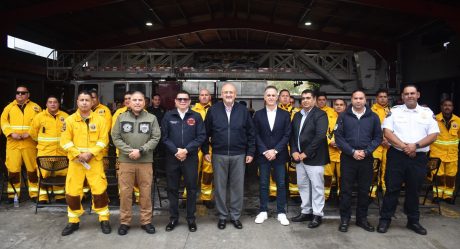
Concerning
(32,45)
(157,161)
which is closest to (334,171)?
(157,161)

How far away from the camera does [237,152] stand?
177 inches

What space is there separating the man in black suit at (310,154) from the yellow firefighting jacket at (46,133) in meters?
3.69

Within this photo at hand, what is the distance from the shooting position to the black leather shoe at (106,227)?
4.26 metres

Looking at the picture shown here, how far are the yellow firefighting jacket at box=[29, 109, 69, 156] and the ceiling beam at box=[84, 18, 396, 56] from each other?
10630 mm

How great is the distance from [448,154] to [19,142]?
7075 millimetres

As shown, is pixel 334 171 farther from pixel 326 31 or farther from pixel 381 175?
pixel 326 31

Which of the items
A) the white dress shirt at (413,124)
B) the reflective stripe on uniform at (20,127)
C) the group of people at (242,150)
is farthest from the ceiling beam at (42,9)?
the white dress shirt at (413,124)

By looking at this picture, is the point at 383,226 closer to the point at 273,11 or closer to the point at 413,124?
the point at 413,124

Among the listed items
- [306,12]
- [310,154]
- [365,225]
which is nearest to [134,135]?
[310,154]

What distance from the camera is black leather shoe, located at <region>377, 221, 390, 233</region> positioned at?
431cm

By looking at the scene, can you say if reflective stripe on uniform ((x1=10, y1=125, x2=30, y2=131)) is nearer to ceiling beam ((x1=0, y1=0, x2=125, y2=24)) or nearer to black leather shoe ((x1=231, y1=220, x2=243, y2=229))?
black leather shoe ((x1=231, y1=220, x2=243, y2=229))

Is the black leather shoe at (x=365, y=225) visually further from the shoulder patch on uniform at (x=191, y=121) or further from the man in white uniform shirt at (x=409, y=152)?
the shoulder patch on uniform at (x=191, y=121)

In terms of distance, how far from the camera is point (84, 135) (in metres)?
4.30

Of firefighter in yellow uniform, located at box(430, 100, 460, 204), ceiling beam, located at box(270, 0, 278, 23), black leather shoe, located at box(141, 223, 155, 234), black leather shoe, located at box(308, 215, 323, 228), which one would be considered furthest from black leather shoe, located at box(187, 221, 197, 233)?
ceiling beam, located at box(270, 0, 278, 23)
